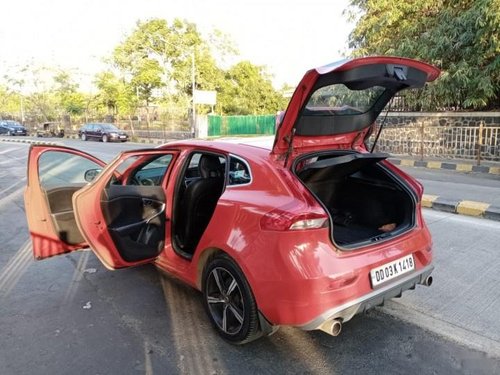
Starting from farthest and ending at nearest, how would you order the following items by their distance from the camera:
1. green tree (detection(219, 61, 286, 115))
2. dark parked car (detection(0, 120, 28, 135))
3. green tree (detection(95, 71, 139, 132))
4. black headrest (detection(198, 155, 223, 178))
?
dark parked car (detection(0, 120, 28, 135)), green tree (detection(219, 61, 286, 115)), green tree (detection(95, 71, 139, 132)), black headrest (detection(198, 155, 223, 178))

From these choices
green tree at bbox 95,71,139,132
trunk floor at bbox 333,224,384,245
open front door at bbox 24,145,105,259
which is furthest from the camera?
green tree at bbox 95,71,139,132

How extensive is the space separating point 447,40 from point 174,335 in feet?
42.8

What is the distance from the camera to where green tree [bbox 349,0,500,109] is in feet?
39.2

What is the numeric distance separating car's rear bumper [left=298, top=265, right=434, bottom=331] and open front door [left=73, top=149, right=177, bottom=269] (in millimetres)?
1647

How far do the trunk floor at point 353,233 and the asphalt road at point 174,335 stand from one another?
614mm

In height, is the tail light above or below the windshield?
below

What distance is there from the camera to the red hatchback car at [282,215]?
8.28 feet

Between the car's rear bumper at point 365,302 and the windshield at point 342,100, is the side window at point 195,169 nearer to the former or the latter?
the windshield at point 342,100

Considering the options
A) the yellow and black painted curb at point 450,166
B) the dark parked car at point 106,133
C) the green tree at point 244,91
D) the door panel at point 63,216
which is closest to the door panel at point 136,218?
the door panel at point 63,216

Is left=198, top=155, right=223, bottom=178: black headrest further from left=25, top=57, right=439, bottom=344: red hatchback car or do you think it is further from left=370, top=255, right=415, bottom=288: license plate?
left=370, top=255, right=415, bottom=288: license plate

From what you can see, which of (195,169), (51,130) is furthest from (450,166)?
(51,130)

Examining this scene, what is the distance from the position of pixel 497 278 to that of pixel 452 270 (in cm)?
39

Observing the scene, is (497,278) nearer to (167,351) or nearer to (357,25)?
(167,351)

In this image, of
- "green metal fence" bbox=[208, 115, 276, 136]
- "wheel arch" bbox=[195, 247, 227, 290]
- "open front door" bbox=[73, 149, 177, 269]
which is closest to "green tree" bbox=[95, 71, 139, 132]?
"green metal fence" bbox=[208, 115, 276, 136]
